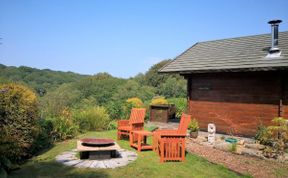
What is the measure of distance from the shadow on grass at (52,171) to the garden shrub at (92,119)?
505 cm

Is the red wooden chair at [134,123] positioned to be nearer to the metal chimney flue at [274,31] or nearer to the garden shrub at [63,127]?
the garden shrub at [63,127]

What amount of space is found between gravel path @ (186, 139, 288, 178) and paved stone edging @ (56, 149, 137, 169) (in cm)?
220

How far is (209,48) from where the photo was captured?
47.2 ft

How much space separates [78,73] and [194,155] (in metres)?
44.9

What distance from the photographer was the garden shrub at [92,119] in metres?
11.8

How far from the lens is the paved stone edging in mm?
6621

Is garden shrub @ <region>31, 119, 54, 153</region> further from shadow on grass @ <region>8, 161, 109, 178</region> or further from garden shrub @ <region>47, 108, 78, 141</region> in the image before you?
shadow on grass @ <region>8, 161, 109, 178</region>

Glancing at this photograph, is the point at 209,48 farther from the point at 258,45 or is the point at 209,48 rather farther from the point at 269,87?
the point at 269,87

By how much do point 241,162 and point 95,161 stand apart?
3.88 meters

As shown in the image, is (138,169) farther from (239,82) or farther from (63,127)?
(239,82)

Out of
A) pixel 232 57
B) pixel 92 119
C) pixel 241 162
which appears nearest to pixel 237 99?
pixel 232 57

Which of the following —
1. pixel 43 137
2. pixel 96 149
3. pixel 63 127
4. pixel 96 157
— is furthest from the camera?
pixel 63 127

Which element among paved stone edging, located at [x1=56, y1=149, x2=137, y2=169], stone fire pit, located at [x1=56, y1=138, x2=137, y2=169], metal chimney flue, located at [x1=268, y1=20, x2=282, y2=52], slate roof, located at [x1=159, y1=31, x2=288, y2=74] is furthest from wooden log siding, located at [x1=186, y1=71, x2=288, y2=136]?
stone fire pit, located at [x1=56, y1=138, x2=137, y2=169]

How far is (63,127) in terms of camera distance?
10070 millimetres
